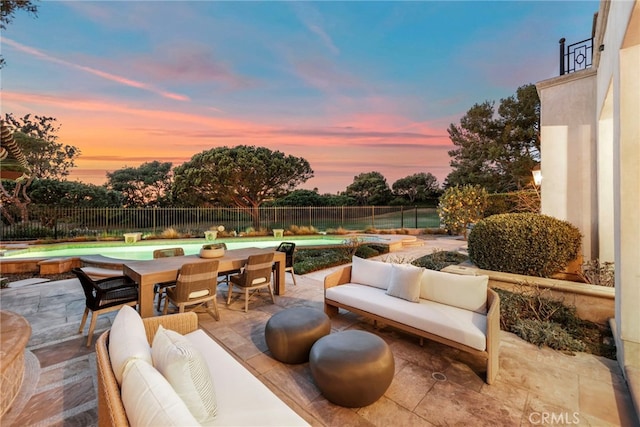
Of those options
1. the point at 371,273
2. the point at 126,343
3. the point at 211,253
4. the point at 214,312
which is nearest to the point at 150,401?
the point at 126,343

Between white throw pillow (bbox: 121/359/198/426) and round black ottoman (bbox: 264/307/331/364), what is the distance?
1.55m

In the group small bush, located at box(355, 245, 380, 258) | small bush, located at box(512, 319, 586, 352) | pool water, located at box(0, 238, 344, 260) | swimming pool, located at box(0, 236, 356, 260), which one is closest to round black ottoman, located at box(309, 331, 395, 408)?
small bush, located at box(512, 319, 586, 352)

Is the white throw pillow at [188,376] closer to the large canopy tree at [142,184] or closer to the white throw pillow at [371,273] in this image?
the white throw pillow at [371,273]

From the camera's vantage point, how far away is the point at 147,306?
323 cm

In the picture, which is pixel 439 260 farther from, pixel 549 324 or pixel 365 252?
pixel 549 324

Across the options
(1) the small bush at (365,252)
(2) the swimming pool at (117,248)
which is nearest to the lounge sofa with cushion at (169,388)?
(1) the small bush at (365,252)

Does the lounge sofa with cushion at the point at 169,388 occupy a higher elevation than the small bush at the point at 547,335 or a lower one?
higher

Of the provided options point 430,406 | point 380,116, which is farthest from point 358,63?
point 430,406

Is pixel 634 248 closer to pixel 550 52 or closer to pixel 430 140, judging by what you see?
pixel 550 52

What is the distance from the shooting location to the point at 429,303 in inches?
121

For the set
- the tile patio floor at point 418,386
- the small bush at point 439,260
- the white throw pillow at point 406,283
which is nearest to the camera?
the tile patio floor at point 418,386

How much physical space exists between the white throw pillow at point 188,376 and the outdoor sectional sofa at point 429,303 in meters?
2.10

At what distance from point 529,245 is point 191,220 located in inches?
499

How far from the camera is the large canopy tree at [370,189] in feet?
81.1
